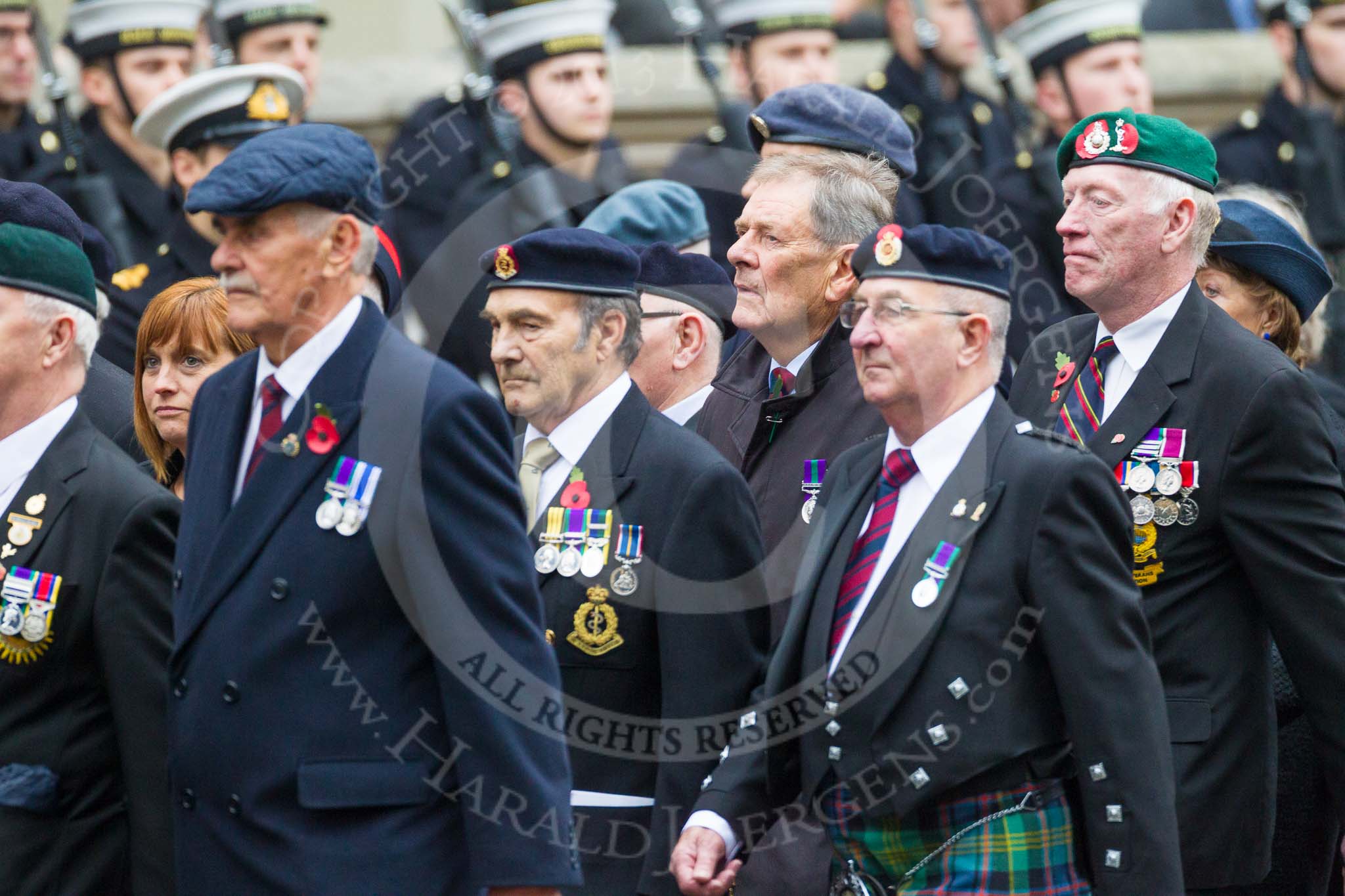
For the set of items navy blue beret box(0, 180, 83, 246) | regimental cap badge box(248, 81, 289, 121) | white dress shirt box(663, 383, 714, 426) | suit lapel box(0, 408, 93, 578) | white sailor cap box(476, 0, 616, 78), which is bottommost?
suit lapel box(0, 408, 93, 578)

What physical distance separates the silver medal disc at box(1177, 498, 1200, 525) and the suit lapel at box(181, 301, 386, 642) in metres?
1.83

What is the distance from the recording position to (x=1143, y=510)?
4.64 meters

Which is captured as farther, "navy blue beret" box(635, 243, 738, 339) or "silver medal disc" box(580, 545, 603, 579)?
"navy blue beret" box(635, 243, 738, 339)

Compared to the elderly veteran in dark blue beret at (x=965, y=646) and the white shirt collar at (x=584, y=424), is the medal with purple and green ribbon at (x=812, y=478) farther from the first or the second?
the elderly veteran in dark blue beret at (x=965, y=646)

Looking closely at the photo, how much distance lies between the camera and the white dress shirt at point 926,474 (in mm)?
4133

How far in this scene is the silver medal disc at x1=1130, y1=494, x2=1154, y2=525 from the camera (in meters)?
4.64

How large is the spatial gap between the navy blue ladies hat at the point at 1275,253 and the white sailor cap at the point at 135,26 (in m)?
4.75

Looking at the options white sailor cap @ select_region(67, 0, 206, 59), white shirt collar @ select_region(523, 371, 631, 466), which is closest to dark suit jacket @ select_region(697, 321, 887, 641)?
white shirt collar @ select_region(523, 371, 631, 466)

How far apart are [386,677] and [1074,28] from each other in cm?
602

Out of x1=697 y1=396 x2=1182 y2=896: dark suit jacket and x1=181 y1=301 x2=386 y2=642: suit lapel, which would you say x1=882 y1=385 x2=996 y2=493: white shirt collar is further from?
x1=181 y1=301 x2=386 y2=642: suit lapel

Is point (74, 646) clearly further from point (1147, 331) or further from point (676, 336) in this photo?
point (1147, 331)

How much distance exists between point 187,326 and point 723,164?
3718 millimetres

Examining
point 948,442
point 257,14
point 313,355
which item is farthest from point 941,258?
point 257,14

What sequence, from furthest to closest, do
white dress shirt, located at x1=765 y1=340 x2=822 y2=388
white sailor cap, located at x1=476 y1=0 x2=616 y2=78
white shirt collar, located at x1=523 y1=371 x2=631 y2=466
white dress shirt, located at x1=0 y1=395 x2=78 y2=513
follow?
white sailor cap, located at x1=476 y1=0 x2=616 y2=78 → white dress shirt, located at x1=765 y1=340 x2=822 y2=388 → white shirt collar, located at x1=523 y1=371 x2=631 y2=466 → white dress shirt, located at x1=0 y1=395 x2=78 y2=513
